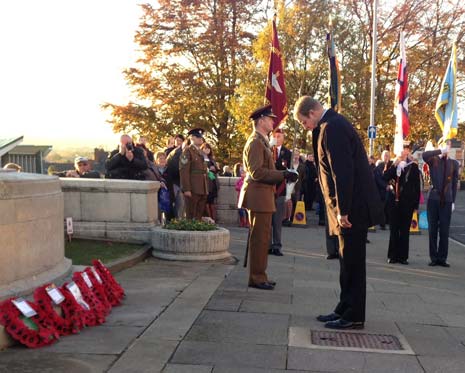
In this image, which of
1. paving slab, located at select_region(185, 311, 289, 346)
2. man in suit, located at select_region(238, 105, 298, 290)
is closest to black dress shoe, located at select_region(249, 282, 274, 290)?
man in suit, located at select_region(238, 105, 298, 290)

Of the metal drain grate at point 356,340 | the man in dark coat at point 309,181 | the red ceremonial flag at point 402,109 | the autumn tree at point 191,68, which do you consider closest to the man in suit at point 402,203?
the red ceremonial flag at point 402,109

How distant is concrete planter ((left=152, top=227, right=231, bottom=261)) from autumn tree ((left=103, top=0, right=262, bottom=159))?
22.4 m

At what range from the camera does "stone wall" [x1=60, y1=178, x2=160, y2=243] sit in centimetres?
956

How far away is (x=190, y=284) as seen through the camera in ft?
22.7

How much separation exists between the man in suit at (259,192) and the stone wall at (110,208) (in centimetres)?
297

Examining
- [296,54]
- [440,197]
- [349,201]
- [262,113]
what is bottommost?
[440,197]

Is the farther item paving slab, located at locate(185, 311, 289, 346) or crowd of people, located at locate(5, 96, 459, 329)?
crowd of people, located at locate(5, 96, 459, 329)

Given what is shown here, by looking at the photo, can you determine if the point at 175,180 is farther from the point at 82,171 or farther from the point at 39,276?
the point at 39,276

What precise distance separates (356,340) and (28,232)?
117 inches

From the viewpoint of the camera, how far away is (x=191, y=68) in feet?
105

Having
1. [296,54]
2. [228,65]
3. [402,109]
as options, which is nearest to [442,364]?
[402,109]

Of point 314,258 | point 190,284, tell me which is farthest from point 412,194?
point 190,284

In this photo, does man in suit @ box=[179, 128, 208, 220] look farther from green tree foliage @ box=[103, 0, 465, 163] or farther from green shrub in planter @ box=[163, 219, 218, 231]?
green tree foliage @ box=[103, 0, 465, 163]

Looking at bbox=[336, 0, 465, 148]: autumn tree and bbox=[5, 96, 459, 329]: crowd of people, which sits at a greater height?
bbox=[336, 0, 465, 148]: autumn tree
